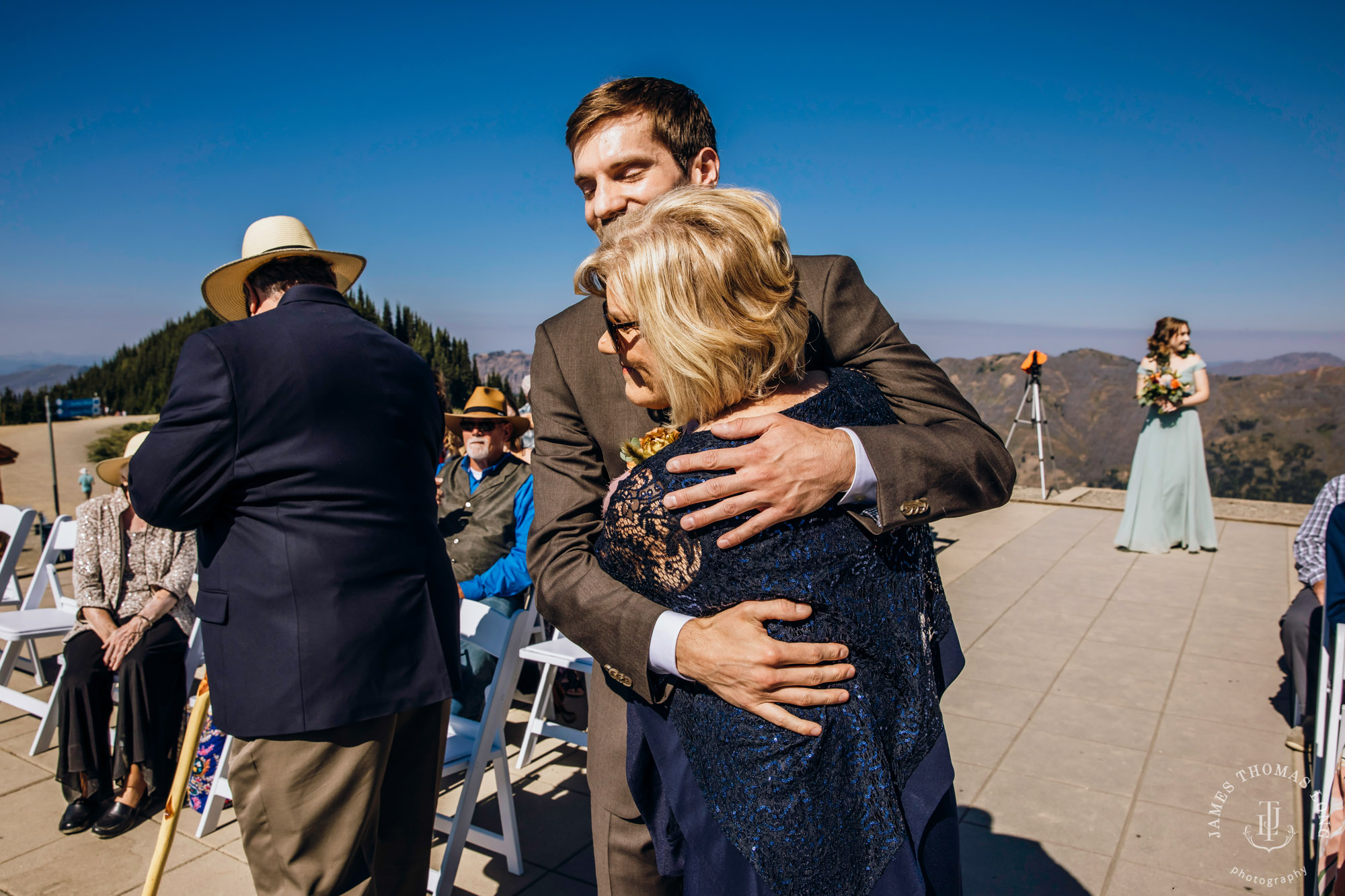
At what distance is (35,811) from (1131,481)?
958cm

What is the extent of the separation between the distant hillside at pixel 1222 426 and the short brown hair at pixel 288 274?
32.8ft

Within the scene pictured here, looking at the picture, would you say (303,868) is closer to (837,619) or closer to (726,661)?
(726,661)

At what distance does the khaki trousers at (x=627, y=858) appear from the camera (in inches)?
57.8

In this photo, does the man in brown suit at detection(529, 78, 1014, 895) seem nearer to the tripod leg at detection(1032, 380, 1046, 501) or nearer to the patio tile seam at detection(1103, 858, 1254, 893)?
the patio tile seam at detection(1103, 858, 1254, 893)

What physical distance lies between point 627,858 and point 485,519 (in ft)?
10.0

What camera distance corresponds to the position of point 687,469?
1.12 meters

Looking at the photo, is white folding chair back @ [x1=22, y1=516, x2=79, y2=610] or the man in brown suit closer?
the man in brown suit

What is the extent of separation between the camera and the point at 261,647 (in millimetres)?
1857

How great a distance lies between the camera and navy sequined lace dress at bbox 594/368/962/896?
1125 millimetres

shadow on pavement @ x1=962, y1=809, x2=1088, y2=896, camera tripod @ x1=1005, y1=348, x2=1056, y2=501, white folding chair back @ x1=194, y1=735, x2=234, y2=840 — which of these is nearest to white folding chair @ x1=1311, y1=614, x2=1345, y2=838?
shadow on pavement @ x1=962, y1=809, x2=1088, y2=896

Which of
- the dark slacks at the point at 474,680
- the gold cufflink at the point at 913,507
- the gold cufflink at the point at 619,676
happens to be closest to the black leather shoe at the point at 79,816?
the dark slacks at the point at 474,680

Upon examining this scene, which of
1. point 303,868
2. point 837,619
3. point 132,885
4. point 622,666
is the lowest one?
point 132,885

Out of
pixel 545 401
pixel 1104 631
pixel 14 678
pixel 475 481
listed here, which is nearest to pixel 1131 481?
pixel 1104 631

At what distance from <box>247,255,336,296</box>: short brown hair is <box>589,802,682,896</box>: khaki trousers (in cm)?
159
